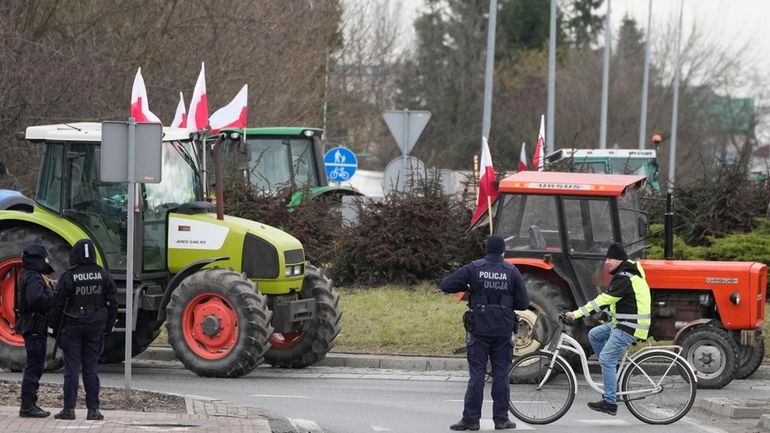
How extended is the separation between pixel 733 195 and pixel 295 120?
17662 mm

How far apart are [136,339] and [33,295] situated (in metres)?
4.96

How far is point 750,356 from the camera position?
15.7 meters

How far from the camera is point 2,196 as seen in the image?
18.9 meters

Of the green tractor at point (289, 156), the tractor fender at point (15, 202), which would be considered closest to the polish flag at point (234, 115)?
the tractor fender at point (15, 202)

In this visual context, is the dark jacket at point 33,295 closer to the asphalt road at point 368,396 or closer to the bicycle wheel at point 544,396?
the asphalt road at point 368,396

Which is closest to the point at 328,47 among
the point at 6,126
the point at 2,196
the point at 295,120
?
the point at 295,120

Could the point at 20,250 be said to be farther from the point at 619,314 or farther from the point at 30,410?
the point at 619,314

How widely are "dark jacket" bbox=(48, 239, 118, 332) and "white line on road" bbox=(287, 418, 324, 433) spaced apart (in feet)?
5.95

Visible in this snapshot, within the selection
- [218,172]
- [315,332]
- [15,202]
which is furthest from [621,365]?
[15,202]

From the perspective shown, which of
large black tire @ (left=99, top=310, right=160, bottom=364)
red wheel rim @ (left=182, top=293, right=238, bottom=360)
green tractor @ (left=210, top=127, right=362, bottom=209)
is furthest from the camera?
green tractor @ (left=210, top=127, right=362, bottom=209)

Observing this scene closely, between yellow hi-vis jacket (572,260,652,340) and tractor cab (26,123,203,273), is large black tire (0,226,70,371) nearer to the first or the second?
tractor cab (26,123,203,273)

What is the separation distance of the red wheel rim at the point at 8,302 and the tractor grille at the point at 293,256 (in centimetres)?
291

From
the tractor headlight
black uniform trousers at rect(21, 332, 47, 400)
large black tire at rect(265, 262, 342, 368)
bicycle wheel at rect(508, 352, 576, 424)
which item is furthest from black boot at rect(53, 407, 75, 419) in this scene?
the tractor headlight

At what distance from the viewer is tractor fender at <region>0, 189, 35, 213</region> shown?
16797mm
